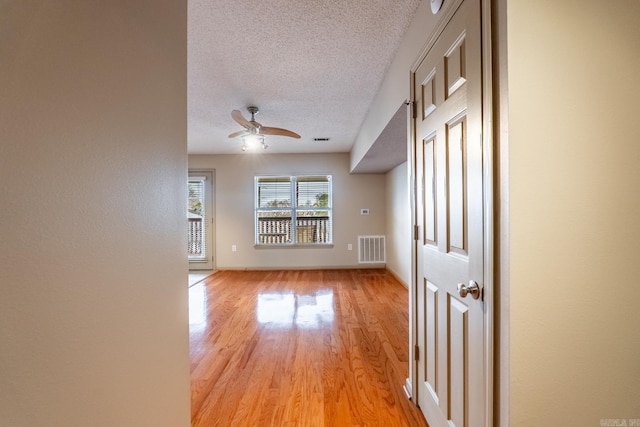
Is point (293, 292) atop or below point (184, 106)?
below

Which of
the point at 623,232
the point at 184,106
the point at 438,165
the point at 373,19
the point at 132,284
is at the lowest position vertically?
the point at 132,284

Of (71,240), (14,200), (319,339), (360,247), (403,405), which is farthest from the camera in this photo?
(360,247)

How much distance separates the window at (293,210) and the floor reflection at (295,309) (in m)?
1.77

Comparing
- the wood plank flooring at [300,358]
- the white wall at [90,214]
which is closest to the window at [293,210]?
the wood plank flooring at [300,358]

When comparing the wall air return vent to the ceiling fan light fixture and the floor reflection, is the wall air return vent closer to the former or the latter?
the floor reflection

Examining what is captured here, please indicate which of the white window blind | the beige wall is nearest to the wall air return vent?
the beige wall

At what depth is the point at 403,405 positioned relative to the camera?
5.51 ft

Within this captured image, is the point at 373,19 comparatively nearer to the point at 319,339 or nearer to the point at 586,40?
the point at 586,40

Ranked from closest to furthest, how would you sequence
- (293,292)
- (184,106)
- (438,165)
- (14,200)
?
1. (14,200)
2. (184,106)
3. (438,165)
4. (293,292)

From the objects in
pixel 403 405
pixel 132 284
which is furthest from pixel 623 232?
pixel 132 284

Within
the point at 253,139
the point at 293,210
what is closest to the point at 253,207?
the point at 293,210

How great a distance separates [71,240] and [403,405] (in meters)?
1.85

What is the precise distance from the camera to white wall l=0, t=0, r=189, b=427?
0.56 meters

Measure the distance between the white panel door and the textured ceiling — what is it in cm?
60
